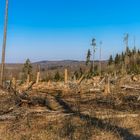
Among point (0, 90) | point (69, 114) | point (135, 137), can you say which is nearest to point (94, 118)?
point (69, 114)

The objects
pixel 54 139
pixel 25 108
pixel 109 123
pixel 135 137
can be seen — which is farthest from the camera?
pixel 25 108

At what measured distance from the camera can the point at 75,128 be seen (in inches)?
378

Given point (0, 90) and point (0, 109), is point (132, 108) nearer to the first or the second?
point (0, 109)

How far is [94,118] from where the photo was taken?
11383mm

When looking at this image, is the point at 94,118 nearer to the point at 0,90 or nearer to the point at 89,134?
the point at 89,134

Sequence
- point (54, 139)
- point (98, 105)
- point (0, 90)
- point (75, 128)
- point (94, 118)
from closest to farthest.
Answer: point (54, 139) < point (75, 128) < point (94, 118) < point (98, 105) < point (0, 90)

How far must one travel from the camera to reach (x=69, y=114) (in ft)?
38.3

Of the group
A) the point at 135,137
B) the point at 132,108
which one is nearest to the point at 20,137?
the point at 135,137

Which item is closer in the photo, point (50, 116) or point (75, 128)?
point (75, 128)

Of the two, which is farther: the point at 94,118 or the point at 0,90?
the point at 0,90

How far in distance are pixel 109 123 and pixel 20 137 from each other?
2866 millimetres

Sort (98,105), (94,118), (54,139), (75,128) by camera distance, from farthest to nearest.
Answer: (98,105) < (94,118) < (75,128) < (54,139)

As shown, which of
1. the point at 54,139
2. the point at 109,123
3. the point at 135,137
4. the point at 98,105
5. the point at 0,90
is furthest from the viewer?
the point at 0,90

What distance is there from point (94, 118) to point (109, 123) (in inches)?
35.2
